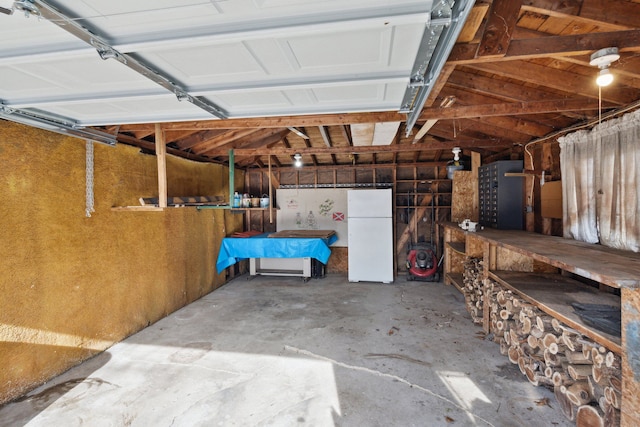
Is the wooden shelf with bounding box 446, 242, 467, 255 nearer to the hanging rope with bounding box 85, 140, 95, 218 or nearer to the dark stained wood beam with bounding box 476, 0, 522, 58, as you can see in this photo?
the dark stained wood beam with bounding box 476, 0, 522, 58

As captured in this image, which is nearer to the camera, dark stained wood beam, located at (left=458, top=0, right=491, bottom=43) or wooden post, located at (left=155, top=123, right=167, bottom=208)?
dark stained wood beam, located at (left=458, top=0, right=491, bottom=43)

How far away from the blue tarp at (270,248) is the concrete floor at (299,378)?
141cm

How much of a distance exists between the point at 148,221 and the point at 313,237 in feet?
8.86

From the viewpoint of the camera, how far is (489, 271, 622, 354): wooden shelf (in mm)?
1817

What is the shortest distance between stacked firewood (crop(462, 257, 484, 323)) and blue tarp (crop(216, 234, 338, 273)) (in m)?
2.35

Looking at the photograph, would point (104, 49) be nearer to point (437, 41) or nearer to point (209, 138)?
point (437, 41)

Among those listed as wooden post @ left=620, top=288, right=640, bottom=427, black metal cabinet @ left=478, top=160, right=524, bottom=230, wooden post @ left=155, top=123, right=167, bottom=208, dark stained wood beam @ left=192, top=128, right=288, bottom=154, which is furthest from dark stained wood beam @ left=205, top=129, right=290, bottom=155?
wooden post @ left=620, top=288, right=640, bottom=427

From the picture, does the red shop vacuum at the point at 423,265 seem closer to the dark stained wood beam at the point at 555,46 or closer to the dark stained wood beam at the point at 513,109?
the dark stained wood beam at the point at 513,109

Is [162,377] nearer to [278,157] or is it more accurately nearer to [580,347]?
[580,347]

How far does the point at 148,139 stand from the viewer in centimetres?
395

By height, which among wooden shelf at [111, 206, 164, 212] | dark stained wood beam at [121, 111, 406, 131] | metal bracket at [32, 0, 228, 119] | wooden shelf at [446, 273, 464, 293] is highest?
dark stained wood beam at [121, 111, 406, 131]

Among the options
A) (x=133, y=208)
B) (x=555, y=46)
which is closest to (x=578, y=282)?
(x=555, y=46)

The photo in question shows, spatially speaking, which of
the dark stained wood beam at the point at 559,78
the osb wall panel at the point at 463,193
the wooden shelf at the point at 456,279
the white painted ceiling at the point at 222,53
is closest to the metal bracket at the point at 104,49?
the white painted ceiling at the point at 222,53

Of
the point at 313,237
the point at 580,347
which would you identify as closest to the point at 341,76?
the point at 580,347
